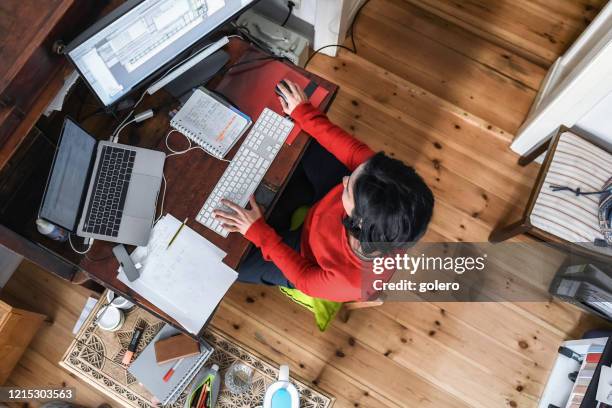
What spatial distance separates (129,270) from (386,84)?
5.23ft

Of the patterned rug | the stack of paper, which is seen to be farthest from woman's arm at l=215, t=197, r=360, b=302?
the patterned rug

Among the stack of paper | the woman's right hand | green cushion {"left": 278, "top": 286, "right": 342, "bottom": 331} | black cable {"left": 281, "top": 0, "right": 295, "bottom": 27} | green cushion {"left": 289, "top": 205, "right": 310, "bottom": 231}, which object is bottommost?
the stack of paper

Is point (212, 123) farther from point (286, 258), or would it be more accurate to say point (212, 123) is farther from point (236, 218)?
point (286, 258)

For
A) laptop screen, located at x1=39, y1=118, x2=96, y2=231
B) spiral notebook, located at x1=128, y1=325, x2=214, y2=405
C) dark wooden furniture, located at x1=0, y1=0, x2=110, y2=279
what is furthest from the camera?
spiral notebook, located at x1=128, y1=325, x2=214, y2=405

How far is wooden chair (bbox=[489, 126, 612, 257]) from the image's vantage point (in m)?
1.66

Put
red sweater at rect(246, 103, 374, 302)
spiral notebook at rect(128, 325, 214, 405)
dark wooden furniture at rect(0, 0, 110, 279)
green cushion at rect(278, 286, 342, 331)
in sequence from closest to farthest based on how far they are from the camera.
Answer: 1. dark wooden furniture at rect(0, 0, 110, 279)
2. red sweater at rect(246, 103, 374, 302)
3. green cushion at rect(278, 286, 342, 331)
4. spiral notebook at rect(128, 325, 214, 405)

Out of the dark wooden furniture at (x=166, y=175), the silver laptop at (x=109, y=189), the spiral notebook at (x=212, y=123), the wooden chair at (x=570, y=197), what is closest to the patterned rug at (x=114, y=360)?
the dark wooden furniture at (x=166, y=175)

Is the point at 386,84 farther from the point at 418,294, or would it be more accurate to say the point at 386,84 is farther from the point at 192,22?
the point at 192,22

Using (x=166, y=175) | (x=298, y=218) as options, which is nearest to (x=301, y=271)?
(x=298, y=218)

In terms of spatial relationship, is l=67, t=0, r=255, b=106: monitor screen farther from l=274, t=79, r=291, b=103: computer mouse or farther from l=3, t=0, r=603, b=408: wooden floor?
l=3, t=0, r=603, b=408: wooden floor

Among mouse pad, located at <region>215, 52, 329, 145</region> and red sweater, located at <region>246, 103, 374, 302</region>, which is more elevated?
mouse pad, located at <region>215, 52, 329, 145</region>

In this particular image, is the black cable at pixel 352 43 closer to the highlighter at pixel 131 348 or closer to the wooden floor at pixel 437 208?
the wooden floor at pixel 437 208

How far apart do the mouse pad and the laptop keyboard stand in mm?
390

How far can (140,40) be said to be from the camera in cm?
124
